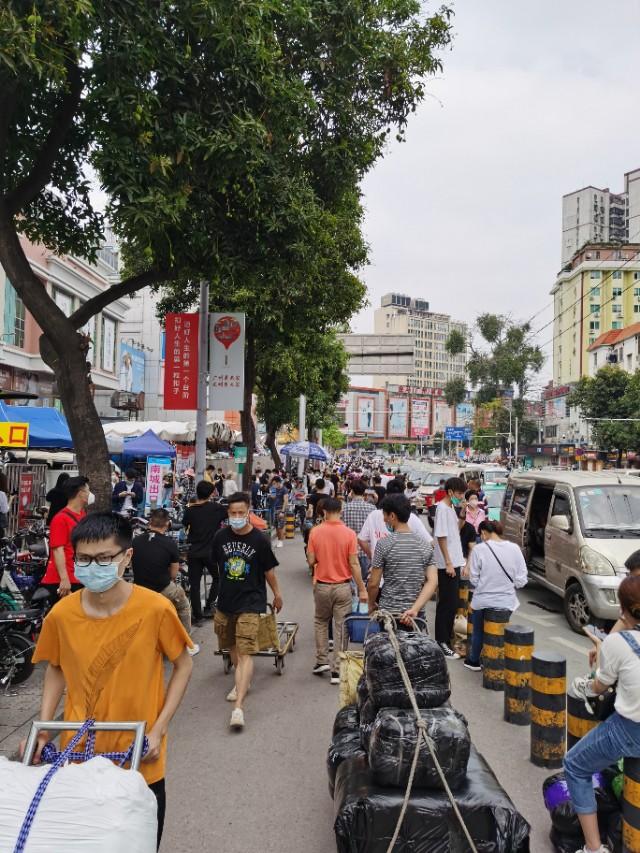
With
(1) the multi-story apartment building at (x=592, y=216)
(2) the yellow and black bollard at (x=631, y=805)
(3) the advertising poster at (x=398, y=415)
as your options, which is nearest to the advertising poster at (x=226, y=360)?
(2) the yellow and black bollard at (x=631, y=805)

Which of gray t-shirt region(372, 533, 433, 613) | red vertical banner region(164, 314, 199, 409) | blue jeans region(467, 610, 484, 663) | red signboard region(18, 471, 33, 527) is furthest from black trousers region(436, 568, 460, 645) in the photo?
red signboard region(18, 471, 33, 527)

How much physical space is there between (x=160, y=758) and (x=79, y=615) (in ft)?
2.18

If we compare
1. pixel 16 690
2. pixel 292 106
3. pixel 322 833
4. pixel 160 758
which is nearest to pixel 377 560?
pixel 322 833

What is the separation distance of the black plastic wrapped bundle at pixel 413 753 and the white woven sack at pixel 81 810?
4.43 feet

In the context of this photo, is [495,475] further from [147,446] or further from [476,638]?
[476,638]

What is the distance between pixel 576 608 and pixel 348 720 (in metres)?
5.46

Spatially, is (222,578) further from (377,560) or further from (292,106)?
(292,106)

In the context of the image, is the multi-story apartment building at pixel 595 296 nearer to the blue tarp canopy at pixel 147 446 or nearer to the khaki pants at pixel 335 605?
the blue tarp canopy at pixel 147 446

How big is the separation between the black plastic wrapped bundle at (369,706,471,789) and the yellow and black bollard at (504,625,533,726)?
234 centimetres

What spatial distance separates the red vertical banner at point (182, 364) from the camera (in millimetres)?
11289

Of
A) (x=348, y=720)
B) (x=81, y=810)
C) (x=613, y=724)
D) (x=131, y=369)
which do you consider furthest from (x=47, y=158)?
(x=131, y=369)

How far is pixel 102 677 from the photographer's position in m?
2.63

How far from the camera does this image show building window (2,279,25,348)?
2014 centimetres

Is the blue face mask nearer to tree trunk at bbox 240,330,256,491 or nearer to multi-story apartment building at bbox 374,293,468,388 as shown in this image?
tree trunk at bbox 240,330,256,491
